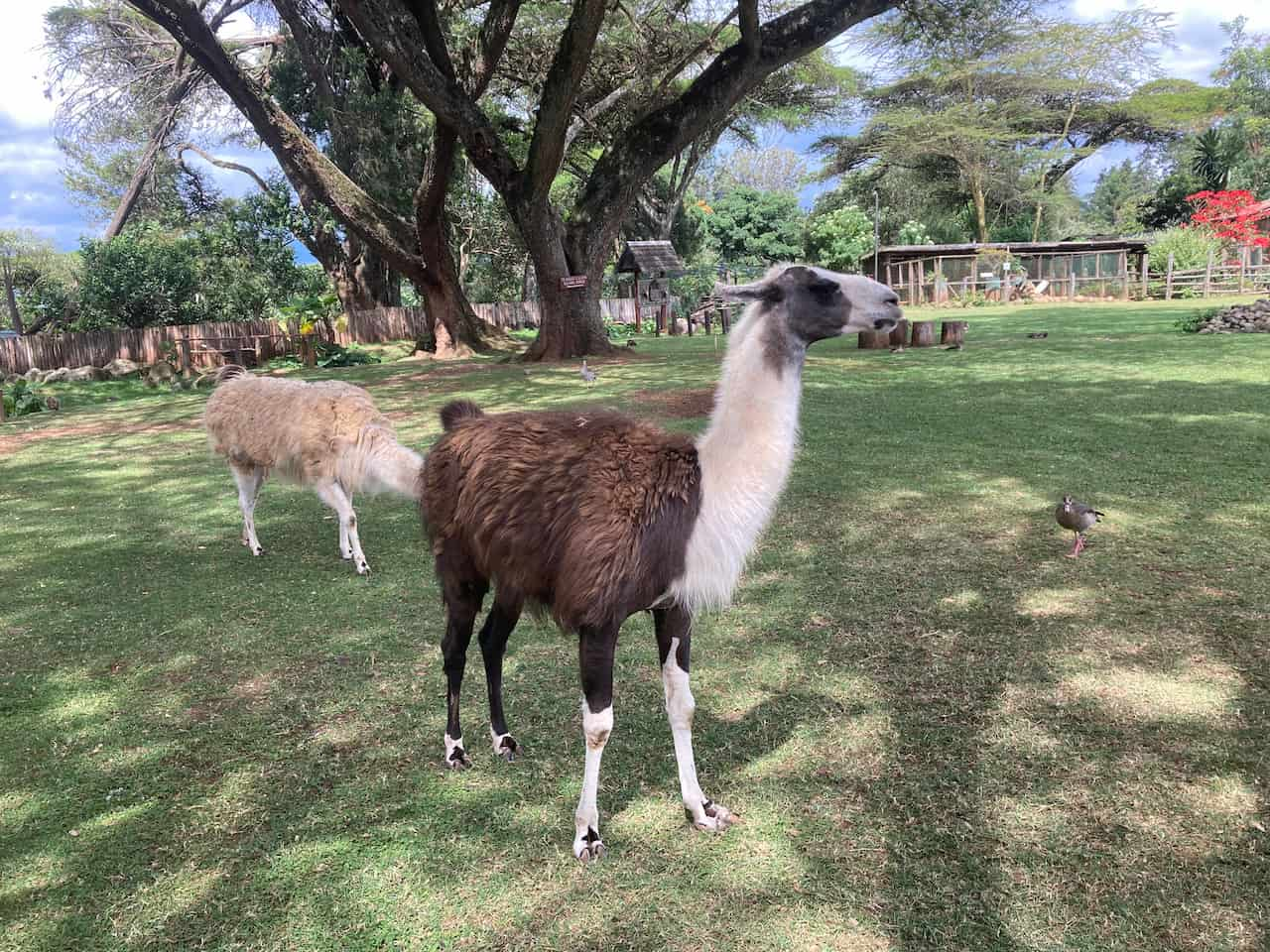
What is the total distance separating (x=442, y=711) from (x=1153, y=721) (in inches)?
133

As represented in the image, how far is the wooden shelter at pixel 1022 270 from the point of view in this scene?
41.2 m

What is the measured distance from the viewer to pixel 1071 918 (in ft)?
8.13

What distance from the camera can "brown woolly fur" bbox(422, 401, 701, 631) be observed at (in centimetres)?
274

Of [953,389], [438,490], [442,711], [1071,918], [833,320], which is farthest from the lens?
[953,389]

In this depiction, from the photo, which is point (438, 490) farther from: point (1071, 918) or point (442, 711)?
point (1071, 918)

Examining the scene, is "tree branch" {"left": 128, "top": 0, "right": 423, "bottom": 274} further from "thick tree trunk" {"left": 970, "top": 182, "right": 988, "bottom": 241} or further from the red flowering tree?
"thick tree trunk" {"left": 970, "top": 182, "right": 988, "bottom": 241}

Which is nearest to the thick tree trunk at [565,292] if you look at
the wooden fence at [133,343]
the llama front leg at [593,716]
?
the wooden fence at [133,343]

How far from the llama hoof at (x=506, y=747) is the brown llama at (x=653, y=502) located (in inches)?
25.8

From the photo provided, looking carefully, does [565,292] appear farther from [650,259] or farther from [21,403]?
[650,259]

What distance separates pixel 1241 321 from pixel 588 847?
22.2 meters

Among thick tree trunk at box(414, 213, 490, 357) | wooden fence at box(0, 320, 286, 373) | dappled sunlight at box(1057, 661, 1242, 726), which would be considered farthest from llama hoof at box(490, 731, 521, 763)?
wooden fence at box(0, 320, 286, 373)

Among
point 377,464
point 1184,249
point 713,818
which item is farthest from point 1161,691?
point 1184,249

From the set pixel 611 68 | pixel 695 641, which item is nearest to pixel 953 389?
pixel 695 641

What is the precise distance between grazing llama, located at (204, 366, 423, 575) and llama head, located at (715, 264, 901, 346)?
3312 mm
